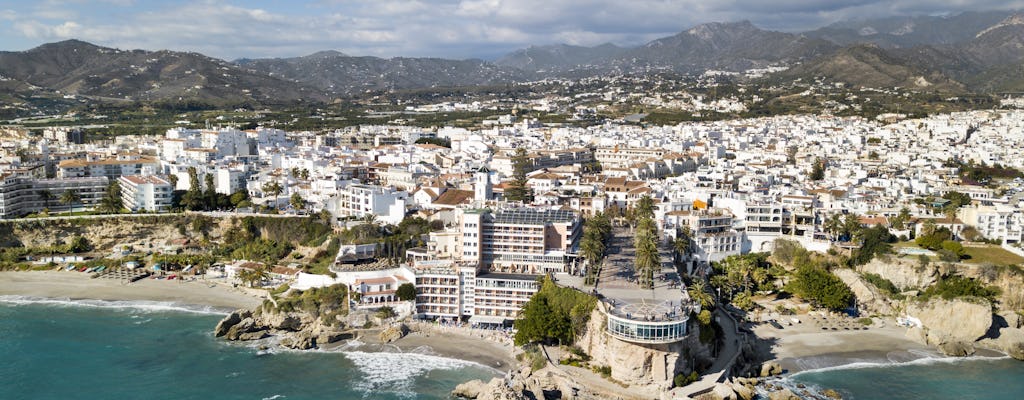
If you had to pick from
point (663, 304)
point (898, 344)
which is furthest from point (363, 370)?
point (898, 344)

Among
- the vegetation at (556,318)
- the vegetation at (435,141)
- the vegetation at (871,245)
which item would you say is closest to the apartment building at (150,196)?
the vegetation at (556,318)

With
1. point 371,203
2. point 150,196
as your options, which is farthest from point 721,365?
point 150,196

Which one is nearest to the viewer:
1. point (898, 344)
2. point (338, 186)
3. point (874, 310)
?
point (898, 344)

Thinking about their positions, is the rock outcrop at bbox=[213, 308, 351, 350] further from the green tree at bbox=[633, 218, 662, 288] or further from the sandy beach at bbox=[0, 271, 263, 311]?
the green tree at bbox=[633, 218, 662, 288]

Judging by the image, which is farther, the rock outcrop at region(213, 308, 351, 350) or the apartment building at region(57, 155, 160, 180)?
the apartment building at region(57, 155, 160, 180)

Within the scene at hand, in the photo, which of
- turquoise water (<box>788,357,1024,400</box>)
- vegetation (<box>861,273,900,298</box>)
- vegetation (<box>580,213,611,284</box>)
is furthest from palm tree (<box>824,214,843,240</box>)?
vegetation (<box>580,213,611,284</box>)

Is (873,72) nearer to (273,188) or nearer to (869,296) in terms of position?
(869,296)

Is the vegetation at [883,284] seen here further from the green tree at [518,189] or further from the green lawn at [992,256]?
the green tree at [518,189]

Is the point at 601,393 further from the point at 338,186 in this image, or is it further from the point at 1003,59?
the point at 1003,59
